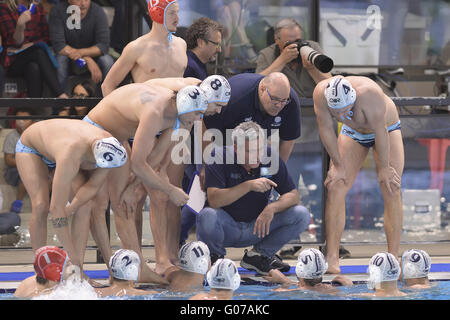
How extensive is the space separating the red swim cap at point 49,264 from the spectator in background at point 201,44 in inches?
93.6

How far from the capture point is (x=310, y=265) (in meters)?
5.69

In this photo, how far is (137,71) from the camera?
6.56 meters

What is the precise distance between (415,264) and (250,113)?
1.75 m

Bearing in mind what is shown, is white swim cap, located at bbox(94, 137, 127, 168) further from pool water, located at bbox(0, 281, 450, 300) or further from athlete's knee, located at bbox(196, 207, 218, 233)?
athlete's knee, located at bbox(196, 207, 218, 233)

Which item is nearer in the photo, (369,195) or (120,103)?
(120,103)

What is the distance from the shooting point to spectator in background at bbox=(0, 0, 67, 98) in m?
7.46

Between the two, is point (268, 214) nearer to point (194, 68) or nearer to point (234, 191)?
point (234, 191)

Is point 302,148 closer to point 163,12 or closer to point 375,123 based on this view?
point 375,123

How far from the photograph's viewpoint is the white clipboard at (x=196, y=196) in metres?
6.48

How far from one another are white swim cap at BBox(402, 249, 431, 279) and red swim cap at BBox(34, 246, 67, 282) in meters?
2.61

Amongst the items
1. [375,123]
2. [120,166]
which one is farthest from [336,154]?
[120,166]

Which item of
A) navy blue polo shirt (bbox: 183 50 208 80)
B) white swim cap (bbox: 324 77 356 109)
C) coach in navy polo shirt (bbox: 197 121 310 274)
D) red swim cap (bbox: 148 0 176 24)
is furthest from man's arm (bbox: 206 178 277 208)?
red swim cap (bbox: 148 0 176 24)
